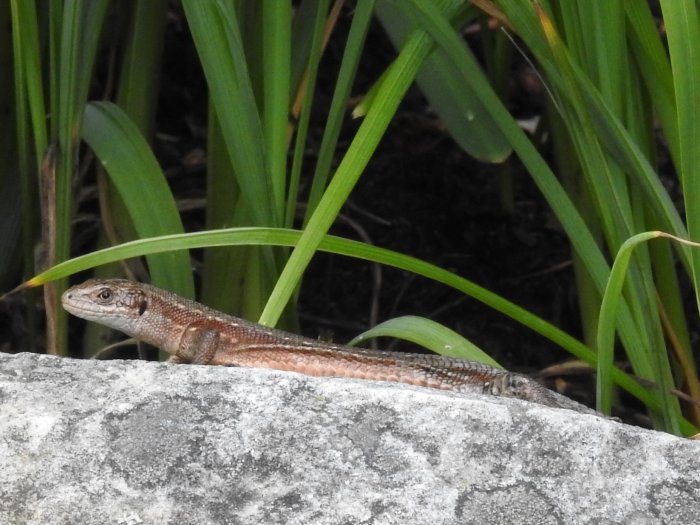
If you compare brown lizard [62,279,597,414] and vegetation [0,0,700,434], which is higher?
vegetation [0,0,700,434]

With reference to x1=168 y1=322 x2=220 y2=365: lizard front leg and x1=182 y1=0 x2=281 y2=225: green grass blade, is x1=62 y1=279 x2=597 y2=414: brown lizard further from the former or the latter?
x1=182 y1=0 x2=281 y2=225: green grass blade

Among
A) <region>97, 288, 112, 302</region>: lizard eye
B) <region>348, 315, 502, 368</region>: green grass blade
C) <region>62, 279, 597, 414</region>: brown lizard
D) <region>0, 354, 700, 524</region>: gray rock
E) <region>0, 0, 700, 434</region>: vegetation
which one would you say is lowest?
<region>62, 279, 597, 414</region>: brown lizard

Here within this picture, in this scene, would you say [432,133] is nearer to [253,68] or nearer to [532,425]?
[253,68]

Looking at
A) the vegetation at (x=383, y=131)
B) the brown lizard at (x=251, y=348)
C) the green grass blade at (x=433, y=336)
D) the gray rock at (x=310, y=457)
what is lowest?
the brown lizard at (x=251, y=348)

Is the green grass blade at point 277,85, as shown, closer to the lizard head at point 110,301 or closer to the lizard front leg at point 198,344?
the lizard front leg at point 198,344

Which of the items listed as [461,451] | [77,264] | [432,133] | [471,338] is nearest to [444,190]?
[432,133]

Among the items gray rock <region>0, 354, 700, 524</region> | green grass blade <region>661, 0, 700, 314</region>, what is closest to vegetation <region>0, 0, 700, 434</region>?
green grass blade <region>661, 0, 700, 314</region>

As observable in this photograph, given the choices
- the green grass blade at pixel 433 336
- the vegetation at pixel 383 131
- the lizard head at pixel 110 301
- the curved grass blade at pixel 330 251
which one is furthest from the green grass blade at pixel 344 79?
the lizard head at pixel 110 301

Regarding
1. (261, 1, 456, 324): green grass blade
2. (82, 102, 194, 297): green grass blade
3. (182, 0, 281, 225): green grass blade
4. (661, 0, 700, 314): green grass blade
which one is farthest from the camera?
(82, 102, 194, 297): green grass blade
